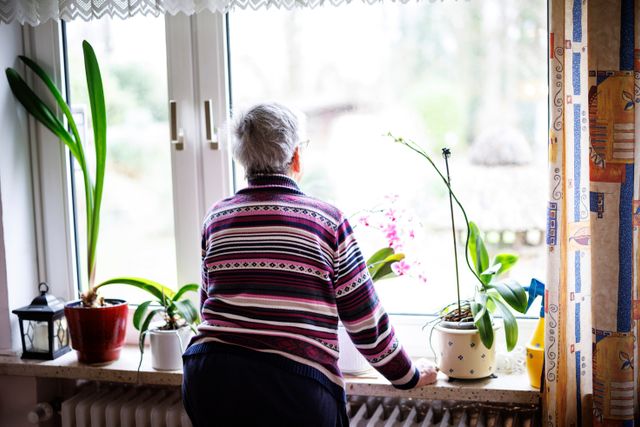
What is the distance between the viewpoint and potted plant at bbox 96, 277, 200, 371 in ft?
6.73

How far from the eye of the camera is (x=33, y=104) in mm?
2215

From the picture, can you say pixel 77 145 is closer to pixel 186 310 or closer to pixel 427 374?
pixel 186 310

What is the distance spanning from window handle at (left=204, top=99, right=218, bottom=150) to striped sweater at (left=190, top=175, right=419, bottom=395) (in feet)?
2.06

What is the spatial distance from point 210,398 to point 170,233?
3.23ft

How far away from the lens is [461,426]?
6.24 feet

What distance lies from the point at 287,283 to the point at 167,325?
29.9 inches

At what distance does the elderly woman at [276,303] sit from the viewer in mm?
1453

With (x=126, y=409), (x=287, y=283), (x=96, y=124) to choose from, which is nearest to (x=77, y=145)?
(x=96, y=124)

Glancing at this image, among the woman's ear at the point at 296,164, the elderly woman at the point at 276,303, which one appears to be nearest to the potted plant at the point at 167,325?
the elderly woman at the point at 276,303

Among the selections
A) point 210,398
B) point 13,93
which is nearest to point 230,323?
point 210,398

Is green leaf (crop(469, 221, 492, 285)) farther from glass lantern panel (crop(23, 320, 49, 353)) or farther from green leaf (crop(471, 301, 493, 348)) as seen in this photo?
glass lantern panel (crop(23, 320, 49, 353))

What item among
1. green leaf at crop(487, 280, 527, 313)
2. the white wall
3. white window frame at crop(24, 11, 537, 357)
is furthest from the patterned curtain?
the white wall

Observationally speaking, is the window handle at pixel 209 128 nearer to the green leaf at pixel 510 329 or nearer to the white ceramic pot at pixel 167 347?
the white ceramic pot at pixel 167 347

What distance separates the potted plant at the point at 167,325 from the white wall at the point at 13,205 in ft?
1.31
